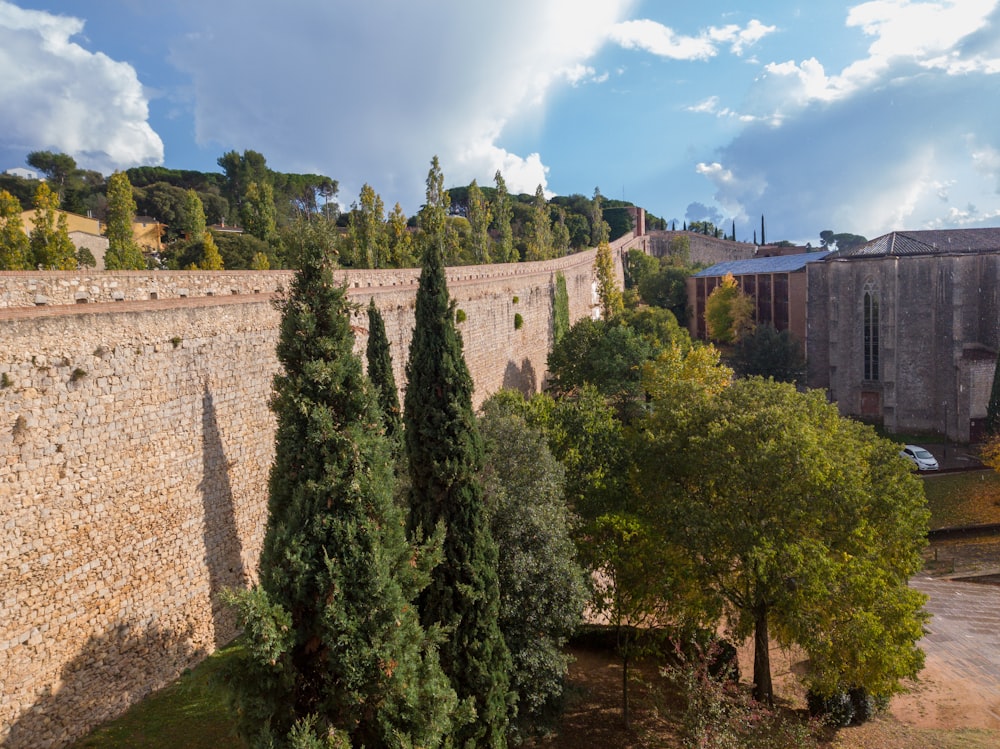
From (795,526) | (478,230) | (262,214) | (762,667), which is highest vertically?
(262,214)

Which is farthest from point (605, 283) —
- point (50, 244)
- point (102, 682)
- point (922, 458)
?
point (102, 682)

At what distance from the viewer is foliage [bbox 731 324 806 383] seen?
39156 millimetres

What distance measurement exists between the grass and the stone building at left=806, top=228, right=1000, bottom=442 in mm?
35660

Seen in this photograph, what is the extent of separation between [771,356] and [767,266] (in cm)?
1206

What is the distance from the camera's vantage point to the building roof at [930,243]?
1444 inches

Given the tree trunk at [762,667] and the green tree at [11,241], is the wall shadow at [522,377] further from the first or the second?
the green tree at [11,241]

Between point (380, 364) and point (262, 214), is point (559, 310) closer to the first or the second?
point (262, 214)

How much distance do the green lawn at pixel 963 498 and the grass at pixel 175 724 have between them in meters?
24.3

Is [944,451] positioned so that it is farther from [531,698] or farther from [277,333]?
[277,333]

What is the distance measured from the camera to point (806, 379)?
137 feet

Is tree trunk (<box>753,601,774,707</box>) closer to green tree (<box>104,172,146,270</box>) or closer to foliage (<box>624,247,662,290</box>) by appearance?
green tree (<box>104,172,146,270</box>)

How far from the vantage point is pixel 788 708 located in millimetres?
13922

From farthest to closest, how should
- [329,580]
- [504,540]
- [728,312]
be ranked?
1. [728,312]
2. [504,540]
3. [329,580]

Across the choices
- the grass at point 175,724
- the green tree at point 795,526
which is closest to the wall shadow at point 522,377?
the green tree at point 795,526
